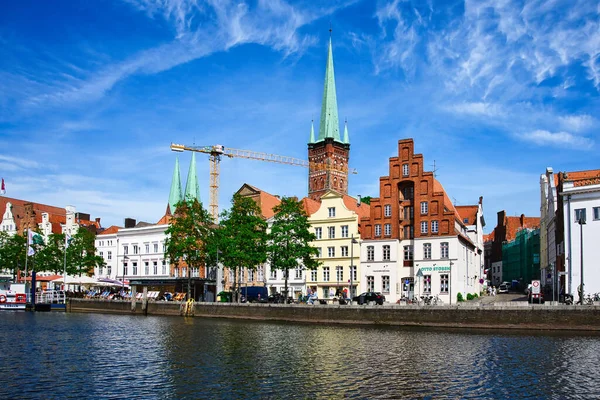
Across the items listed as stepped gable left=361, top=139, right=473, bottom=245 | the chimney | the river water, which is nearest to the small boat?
the river water

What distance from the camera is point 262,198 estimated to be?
10562cm

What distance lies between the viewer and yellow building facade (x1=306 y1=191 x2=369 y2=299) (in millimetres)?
87312

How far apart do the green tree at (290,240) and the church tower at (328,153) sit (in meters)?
101

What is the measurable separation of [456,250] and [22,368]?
56.4 m

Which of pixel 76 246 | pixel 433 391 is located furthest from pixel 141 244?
pixel 433 391

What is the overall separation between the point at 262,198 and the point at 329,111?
84.0 metres

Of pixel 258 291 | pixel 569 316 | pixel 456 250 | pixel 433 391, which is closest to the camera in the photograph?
pixel 433 391

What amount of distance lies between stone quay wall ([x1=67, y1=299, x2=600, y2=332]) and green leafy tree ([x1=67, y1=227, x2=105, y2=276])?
39.2 meters

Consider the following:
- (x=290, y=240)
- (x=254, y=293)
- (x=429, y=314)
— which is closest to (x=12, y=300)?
(x=254, y=293)

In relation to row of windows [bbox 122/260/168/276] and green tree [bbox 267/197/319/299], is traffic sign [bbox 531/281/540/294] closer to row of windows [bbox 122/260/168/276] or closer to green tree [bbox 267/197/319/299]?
green tree [bbox 267/197/319/299]

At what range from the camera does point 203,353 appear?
38.6 m

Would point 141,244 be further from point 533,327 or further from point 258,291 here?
point 533,327

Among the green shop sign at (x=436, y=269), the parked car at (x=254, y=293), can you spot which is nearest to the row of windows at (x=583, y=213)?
the green shop sign at (x=436, y=269)

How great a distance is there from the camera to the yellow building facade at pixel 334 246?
87312 millimetres
